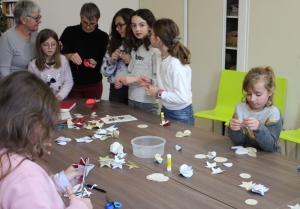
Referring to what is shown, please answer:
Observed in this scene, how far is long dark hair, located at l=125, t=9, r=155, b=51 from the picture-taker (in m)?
2.93

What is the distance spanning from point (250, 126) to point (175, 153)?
16.1 inches

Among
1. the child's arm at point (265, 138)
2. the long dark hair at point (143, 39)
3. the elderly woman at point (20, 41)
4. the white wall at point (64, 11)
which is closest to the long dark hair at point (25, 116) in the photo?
the child's arm at point (265, 138)

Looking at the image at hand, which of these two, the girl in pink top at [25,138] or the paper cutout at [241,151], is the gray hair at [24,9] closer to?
the paper cutout at [241,151]

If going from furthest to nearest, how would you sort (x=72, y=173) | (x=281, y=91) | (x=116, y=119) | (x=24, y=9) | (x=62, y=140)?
(x=281, y=91) → (x=24, y=9) → (x=116, y=119) → (x=62, y=140) → (x=72, y=173)

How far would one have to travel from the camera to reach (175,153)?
2.02 meters

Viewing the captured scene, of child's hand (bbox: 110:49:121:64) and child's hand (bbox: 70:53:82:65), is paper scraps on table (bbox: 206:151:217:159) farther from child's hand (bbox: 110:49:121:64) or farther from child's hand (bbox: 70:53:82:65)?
child's hand (bbox: 70:53:82:65)

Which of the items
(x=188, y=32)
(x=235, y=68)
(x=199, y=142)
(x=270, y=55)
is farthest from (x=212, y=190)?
(x=188, y=32)

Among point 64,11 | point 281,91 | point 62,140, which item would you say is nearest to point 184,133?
point 62,140

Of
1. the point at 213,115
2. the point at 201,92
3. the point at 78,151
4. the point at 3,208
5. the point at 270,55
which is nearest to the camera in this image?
the point at 3,208

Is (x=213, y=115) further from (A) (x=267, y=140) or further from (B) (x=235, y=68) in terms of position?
(A) (x=267, y=140)

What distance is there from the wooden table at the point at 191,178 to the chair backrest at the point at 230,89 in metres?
1.72

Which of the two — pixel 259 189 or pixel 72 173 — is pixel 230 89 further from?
pixel 72 173

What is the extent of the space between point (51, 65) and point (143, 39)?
892mm

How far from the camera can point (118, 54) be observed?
125 inches
